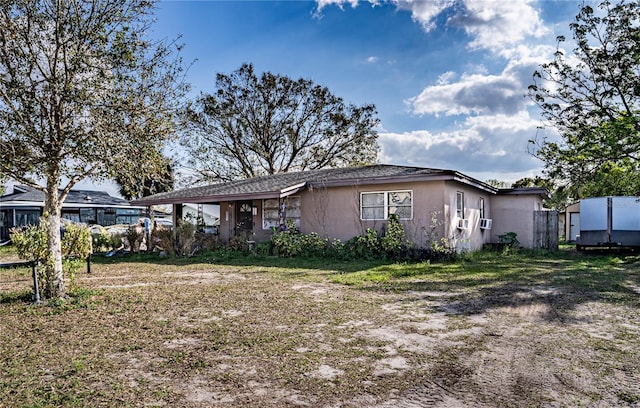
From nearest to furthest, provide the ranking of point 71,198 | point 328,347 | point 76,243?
point 328,347, point 76,243, point 71,198

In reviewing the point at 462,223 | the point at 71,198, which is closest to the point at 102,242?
the point at 71,198

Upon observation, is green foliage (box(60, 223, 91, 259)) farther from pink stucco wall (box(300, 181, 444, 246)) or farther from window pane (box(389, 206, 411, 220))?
window pane (box(389, 206, 411, 220))

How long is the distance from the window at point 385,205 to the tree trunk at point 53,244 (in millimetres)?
9560

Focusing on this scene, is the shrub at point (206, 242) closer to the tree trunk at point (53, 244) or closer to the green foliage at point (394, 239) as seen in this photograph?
the green foliage at point (394, 239)

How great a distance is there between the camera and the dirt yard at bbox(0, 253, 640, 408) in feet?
10.8

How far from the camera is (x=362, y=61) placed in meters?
15.1

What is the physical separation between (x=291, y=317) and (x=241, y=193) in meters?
10.3

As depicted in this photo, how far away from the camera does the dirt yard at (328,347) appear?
10.8 feet

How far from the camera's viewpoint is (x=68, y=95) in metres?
6.34

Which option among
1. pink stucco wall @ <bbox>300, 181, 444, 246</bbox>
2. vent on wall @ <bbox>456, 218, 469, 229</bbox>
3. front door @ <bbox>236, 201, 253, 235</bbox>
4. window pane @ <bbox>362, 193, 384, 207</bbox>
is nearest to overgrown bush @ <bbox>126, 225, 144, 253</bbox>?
front door @ <bbox>236, 201, 253, 235</bbox>

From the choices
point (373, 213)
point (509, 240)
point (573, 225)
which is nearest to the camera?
point (373, 213)

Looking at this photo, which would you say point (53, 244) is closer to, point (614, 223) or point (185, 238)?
point (185, 238)

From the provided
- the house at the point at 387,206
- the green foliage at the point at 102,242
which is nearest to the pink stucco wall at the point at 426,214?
the house at the point at 387,206

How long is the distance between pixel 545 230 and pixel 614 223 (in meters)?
2.36
